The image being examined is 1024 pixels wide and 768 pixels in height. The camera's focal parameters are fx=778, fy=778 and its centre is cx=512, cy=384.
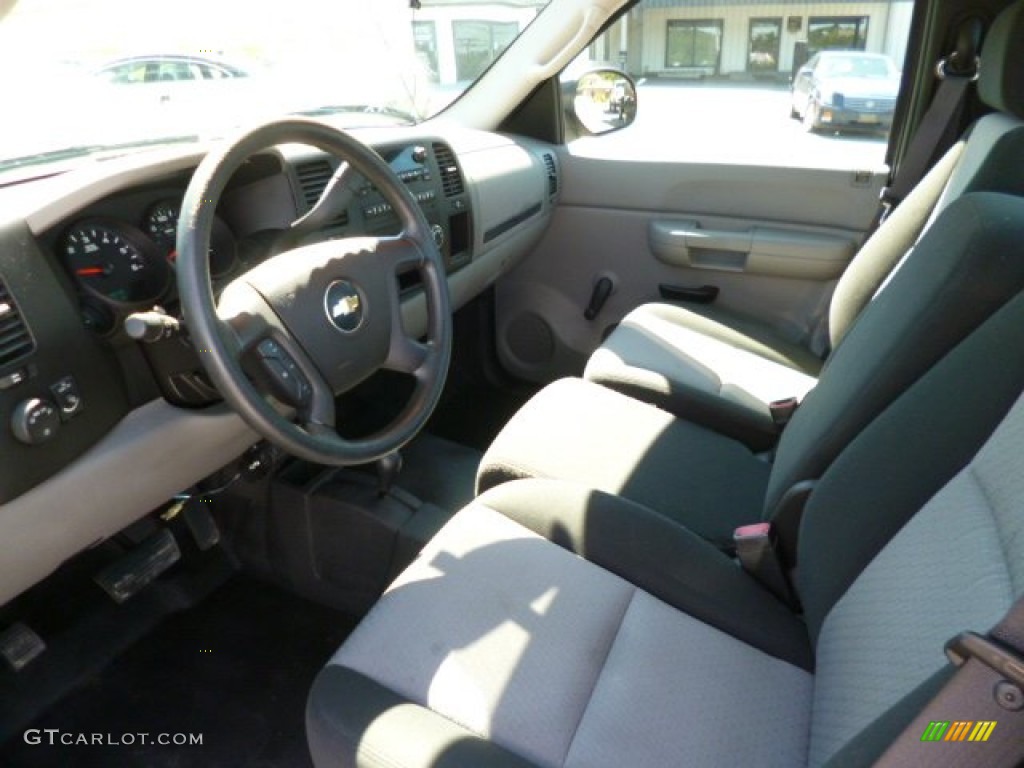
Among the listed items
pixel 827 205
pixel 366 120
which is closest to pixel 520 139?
pixel 366 120

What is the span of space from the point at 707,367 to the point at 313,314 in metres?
1.06

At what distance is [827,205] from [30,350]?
2086 millimetres

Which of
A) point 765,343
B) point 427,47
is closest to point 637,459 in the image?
point 765,343

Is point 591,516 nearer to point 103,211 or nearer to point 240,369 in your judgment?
point 240,369

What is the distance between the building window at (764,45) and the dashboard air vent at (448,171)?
126 cm

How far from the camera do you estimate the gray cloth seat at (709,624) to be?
2.44 ft

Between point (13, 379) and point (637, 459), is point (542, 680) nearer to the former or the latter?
point (637, 459)

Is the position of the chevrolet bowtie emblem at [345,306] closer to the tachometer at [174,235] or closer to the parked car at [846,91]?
the tachometer at [174,235]

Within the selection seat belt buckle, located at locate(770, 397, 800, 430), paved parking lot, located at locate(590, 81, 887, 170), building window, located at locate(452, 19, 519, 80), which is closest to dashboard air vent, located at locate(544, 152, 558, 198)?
paved parking lot, located at locate(590, 81, 887, 170)

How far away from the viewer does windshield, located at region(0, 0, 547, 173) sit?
1260 mm

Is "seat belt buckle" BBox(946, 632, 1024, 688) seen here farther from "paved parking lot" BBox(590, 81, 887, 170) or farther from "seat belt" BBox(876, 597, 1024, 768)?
"paved parking lot" BBox(590, 81, 887, 170)

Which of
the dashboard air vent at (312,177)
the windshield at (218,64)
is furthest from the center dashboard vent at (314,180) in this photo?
the windshield at (218,64)

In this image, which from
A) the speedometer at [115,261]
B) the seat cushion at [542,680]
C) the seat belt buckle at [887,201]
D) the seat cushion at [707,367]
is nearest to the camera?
the seat cushion at [542,680]

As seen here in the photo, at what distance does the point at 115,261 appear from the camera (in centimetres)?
114
